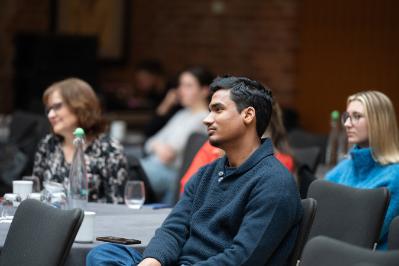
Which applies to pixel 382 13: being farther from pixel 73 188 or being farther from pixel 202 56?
pixel 73 188

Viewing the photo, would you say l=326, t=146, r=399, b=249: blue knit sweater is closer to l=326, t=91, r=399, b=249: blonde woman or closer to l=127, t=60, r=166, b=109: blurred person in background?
l=326, t=91, r=399, b=249: blonde woman

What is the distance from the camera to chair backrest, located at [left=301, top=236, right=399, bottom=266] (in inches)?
107

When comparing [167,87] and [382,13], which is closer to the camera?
[382,13]

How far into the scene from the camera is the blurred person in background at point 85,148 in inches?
208

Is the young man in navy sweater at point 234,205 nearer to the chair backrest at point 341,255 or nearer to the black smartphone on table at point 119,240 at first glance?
the black smartphone on table at point 119,240

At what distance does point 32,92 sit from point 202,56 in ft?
7.02

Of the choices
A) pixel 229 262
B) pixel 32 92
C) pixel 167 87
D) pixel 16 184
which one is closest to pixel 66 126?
pixel 16 184

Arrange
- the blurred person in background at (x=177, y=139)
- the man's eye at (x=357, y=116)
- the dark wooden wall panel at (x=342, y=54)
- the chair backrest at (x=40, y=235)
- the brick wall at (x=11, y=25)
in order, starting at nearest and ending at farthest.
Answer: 1. the chair backrest at (x=40, y=235)
2. the man's eye at (x=357, y=116)
3. the blurred person in background at (x=177, y=139)
4. the dark wooden wall panel at (x=342, y=54)
5. the brick wall at (x=11, y=25)

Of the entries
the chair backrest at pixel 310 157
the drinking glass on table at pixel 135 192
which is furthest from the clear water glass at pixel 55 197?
the chair backrest at pixel 310 157

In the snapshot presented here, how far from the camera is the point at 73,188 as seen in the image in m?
4.52

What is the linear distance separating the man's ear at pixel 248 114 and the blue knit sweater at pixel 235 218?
11 cm

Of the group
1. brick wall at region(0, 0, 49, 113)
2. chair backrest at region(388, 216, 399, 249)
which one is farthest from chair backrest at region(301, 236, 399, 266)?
brick wall at region(0, 0, 49, 113)

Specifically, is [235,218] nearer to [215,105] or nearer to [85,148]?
[215,105]

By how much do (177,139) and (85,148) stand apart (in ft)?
6.51
